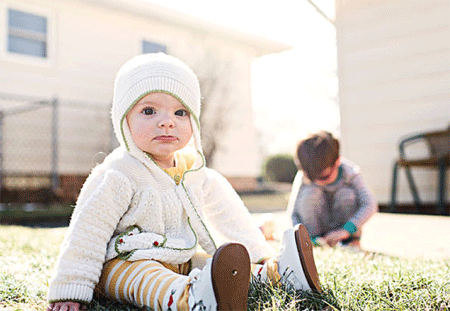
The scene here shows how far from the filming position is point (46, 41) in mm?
8852

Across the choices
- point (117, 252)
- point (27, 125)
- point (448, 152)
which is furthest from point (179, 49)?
point (117, 252)

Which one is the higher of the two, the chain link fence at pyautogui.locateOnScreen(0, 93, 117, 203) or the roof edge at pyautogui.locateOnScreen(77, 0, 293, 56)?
the roof edge at pyautogui.locateOnScreen(77, 0, 293, 56)

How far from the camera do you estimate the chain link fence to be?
8016mm

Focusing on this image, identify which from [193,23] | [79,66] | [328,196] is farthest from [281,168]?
[328,196]

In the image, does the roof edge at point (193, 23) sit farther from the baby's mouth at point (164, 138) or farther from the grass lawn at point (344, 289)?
the baby's mouth at point (164, 138)

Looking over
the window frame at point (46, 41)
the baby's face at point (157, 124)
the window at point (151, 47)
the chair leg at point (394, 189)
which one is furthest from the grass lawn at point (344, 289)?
the window at point (151, 47)

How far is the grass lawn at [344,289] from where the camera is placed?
1.42 m

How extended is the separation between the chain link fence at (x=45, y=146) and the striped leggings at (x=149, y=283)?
246 inches

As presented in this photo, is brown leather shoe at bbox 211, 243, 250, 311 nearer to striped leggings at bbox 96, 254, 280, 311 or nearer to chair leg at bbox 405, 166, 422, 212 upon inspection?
striped leggings at bbox 96, 254, 280, 311

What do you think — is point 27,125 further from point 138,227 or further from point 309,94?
point 309,94

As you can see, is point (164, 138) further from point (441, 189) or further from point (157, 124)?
point (441, 189)

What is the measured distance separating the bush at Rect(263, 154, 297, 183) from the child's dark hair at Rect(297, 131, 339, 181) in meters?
14.9

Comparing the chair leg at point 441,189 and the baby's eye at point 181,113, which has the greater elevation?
the baby's eye at point 181,113

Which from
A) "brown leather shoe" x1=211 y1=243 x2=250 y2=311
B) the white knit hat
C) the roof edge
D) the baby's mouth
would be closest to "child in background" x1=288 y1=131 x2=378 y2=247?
the white knit hat
